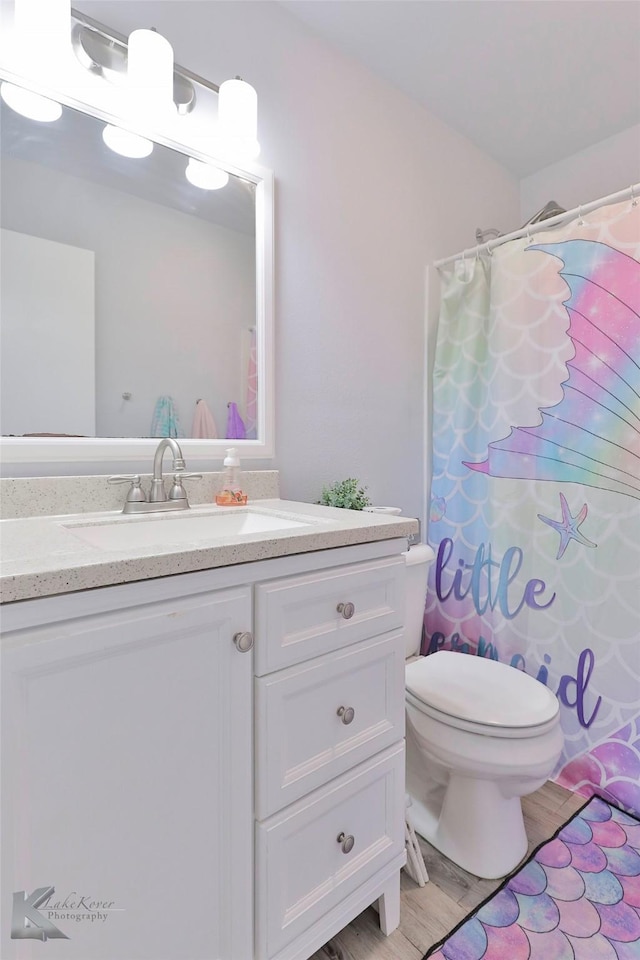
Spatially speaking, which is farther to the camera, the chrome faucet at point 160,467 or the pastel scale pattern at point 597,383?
the pastel scale pattern at point 597,383

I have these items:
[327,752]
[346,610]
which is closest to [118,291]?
[346,610]

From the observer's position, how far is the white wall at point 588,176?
195 cm

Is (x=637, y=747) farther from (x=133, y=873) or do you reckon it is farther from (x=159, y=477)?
(x=159, y=477)

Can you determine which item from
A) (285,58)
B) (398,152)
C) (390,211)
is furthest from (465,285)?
(285,58)

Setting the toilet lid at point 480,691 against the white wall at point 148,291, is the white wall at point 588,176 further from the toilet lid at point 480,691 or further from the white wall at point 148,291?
the toilet lid at point 480,691

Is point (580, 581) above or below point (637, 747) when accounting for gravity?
above

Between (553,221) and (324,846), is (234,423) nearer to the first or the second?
(324,846)

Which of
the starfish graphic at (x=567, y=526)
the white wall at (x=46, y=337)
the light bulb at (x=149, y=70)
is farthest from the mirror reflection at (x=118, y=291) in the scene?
the starfish graphic at (x=567, y=526)

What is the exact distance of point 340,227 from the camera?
5.32 feet

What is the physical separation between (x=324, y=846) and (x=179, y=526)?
72 centimetres

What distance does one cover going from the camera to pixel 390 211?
1772mm

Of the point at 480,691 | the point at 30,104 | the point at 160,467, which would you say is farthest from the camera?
the point at 480,691

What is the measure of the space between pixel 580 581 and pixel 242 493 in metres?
1.12

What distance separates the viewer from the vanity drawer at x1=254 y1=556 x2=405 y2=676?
817mm
